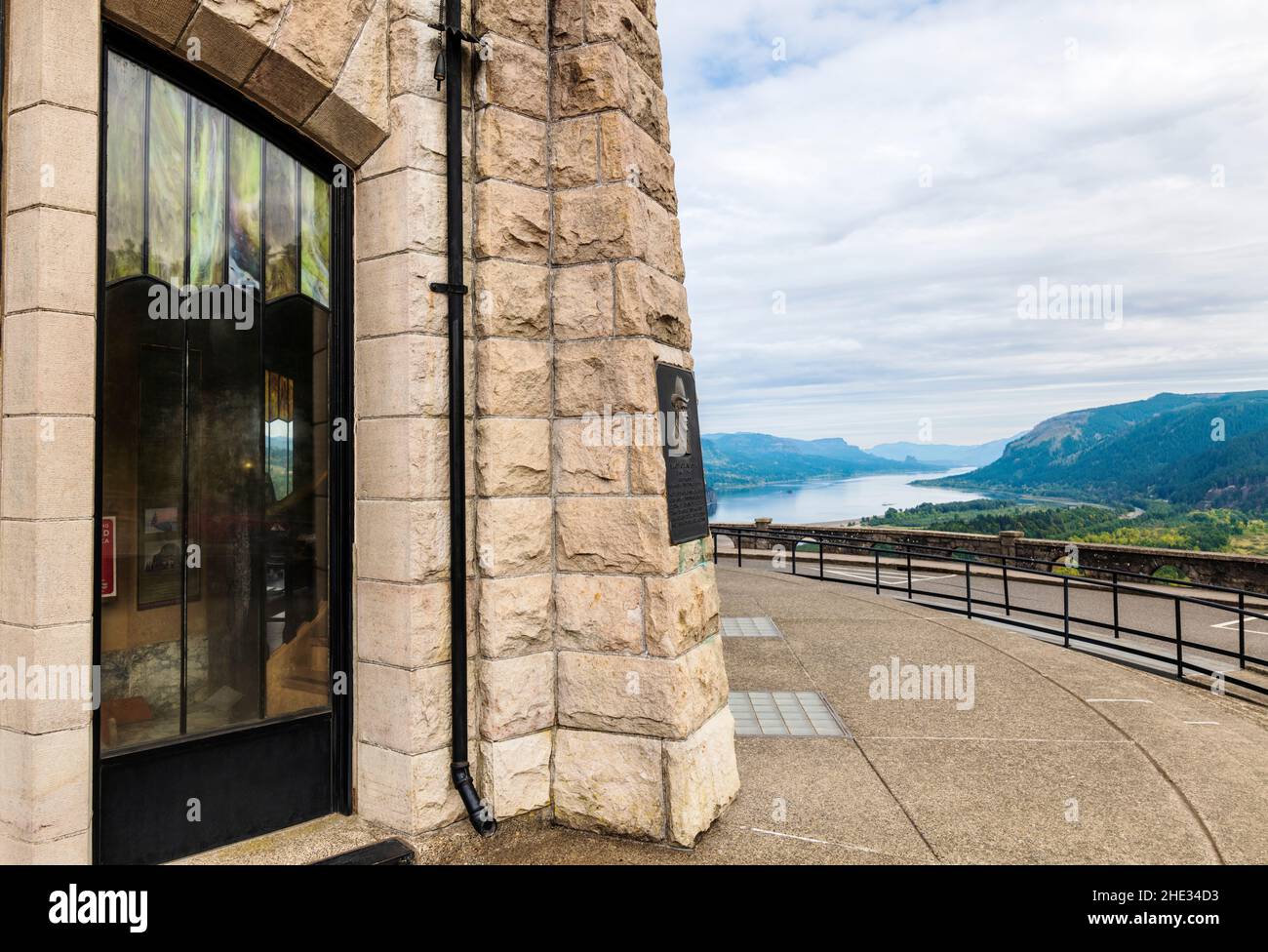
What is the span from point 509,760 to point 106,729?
1992 mm

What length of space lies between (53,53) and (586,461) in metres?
3.14

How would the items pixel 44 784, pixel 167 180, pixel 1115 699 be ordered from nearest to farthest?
1. pixel 44 784
2. pixel 167 180
3. pixel 1115 699

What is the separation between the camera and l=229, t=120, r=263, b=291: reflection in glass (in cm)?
400

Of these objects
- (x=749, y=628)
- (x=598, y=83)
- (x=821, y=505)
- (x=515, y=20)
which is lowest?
(x=821, y=505)

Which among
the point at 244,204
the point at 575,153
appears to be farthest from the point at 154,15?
the point at 575,153

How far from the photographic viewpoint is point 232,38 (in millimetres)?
3648

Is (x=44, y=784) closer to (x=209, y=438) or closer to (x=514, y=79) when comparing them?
(x=209, y=438)

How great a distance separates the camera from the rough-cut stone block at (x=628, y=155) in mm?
4293

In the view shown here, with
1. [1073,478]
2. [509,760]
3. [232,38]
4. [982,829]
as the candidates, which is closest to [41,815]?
[509,760]

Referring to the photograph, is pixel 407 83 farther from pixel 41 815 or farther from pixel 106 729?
pixel 41 815

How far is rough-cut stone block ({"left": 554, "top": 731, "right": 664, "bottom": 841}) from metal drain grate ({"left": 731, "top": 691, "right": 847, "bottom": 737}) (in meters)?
1.72

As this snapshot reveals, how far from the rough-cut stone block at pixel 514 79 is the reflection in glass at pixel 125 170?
177 centimetres

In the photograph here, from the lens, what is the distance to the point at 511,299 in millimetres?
4297

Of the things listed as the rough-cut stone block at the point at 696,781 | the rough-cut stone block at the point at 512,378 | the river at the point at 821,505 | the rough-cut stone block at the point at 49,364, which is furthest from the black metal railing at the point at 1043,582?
the river at the point at 821,505
